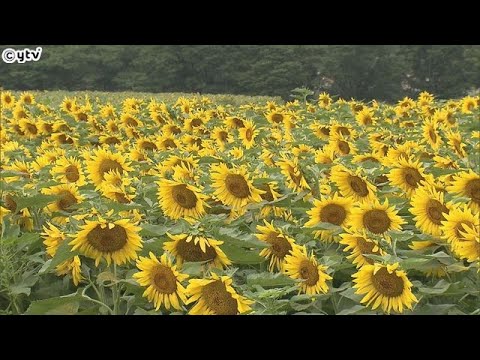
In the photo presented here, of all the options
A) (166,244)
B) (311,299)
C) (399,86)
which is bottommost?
(399,86)

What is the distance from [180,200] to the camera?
3.35 metres

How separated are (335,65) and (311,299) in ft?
108

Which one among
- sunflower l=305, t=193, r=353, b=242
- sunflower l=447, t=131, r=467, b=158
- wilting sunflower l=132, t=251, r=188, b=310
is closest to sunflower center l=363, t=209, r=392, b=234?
sunflower l=305, t=193, r=353, b=242

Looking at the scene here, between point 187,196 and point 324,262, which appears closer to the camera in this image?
point 324,262

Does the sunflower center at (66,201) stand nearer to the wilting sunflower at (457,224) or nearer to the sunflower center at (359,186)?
the sunflower center at (359,186)

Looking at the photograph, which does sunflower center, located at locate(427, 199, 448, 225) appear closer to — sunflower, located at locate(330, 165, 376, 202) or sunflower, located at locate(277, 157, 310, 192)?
sunflower, located at locate(330, 165, 376, 202)

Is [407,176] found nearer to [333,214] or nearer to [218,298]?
[333,214]

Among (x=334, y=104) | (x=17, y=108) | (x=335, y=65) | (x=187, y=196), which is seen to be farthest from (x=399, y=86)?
(x=187, y=196)

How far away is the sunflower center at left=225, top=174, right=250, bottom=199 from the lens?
3516 millimetres

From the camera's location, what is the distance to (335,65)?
34.7 metres

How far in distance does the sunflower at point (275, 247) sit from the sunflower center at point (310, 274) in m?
0.19

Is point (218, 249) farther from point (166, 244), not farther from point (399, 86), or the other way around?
point (399, 86)

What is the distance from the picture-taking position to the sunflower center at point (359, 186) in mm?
3711
